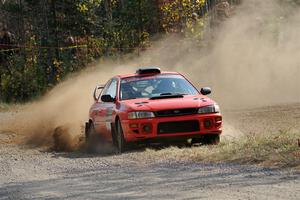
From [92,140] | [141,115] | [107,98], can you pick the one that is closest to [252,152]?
[141,115]

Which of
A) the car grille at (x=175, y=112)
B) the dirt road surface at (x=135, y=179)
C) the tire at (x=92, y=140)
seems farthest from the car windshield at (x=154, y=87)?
the dirt road surface at (x=135, y=179)

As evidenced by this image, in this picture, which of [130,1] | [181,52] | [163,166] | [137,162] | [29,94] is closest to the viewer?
[163,166]

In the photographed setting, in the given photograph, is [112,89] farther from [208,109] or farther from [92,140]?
[208,109]

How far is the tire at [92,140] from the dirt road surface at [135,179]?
1261mm

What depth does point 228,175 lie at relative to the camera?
10086mm

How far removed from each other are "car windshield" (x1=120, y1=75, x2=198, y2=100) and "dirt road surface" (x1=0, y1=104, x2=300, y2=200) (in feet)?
4.87

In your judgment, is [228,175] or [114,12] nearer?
[228,175]

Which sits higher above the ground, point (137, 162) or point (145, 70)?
point (145, 70)

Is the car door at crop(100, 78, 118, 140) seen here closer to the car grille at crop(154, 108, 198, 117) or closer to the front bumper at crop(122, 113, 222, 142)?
the front bumper at crop(122, 113, 222, 142)

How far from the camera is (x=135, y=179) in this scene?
10219mm

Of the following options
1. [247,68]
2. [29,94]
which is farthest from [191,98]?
[29,94]

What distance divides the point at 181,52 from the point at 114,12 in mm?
10840

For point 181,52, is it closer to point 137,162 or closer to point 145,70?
point 145,70

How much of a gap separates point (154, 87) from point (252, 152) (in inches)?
157
